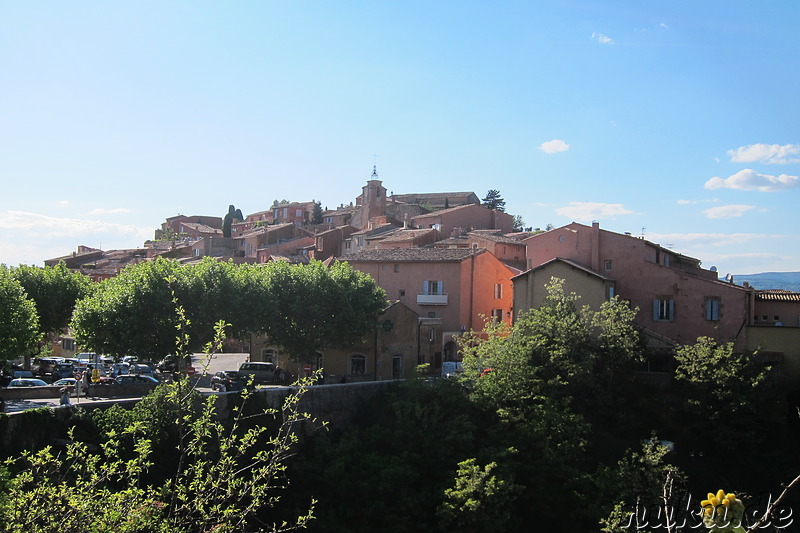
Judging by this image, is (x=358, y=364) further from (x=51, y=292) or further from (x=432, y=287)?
(x=51, y=292)

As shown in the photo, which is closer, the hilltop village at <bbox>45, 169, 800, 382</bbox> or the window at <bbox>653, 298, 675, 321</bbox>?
the hilltop village at <bbox>45, 169, 800, 382</bbox>

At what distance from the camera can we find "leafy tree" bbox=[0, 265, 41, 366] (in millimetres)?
29781

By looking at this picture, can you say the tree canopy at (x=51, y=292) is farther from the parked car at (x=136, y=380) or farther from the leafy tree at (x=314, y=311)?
the leafy tree at (x=314, y=311)

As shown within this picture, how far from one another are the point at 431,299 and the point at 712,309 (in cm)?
1563

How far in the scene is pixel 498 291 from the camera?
1745 inches

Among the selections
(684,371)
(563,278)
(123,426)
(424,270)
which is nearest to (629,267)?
(563,278)

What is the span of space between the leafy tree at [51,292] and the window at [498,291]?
22835mm

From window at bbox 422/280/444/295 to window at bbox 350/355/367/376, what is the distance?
6.84 metres

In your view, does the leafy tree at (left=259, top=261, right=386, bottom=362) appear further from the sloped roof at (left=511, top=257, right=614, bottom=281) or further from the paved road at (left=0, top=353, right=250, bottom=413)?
the sloped roof at (left=511, top=257, right=614, bottom=281)

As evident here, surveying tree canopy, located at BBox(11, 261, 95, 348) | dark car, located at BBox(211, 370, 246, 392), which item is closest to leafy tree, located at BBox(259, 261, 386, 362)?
dark car, located at BBox(211, 370, 246, 392)

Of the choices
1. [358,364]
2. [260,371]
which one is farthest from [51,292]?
[358,364]

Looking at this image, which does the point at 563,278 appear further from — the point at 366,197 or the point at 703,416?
the point at 366,197

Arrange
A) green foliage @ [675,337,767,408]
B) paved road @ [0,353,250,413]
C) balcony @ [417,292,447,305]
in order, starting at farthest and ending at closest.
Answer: balcony @ [417,292,447,305], green foliage @ [675,337,767,408], paved road @ [0,353,250,413]

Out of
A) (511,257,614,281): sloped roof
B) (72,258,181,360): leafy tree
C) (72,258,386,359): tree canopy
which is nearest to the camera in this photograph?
(72,258,181,360): leafy tree
